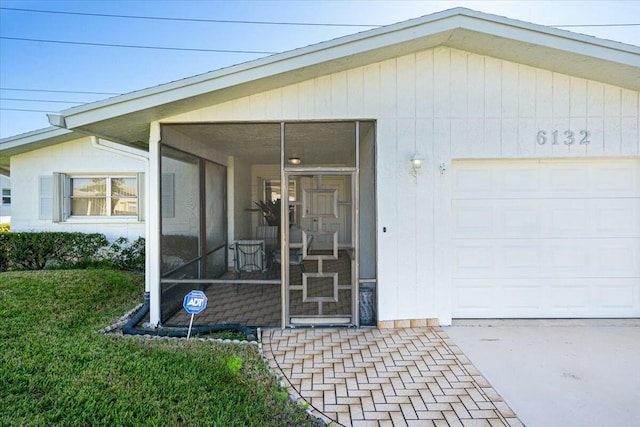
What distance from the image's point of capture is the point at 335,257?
436cm

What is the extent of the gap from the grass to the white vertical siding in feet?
6.91

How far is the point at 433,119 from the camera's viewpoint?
14.4 ft

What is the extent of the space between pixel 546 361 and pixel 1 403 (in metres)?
4.71

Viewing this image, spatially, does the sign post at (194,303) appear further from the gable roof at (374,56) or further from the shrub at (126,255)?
the shrub at (126,255)

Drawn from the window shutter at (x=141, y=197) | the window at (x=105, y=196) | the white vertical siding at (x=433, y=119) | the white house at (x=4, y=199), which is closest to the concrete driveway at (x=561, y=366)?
the white vertical siding at (x=433, y=119)

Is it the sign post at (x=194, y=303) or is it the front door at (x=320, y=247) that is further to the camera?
the front door at (x=320, y=247)

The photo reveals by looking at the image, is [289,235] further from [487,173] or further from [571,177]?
[571,177]

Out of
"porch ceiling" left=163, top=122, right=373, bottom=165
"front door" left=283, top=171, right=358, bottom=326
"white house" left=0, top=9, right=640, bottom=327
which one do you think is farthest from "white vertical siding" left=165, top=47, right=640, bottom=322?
"front door" left=283, top=171, right=358, bottom=326

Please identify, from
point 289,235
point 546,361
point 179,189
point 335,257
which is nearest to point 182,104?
point 179,189

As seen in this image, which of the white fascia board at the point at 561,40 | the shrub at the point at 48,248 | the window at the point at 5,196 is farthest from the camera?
the window at the point at 5,196

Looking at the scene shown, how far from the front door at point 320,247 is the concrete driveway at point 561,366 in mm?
1483

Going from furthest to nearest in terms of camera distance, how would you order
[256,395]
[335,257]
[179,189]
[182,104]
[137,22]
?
1. [137,22]
2. [179,189]
3. [335,257]
4. [182,104]
5. [256,395]

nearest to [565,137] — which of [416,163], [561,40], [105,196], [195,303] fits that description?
[561,40]

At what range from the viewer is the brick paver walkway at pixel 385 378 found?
258 cm
